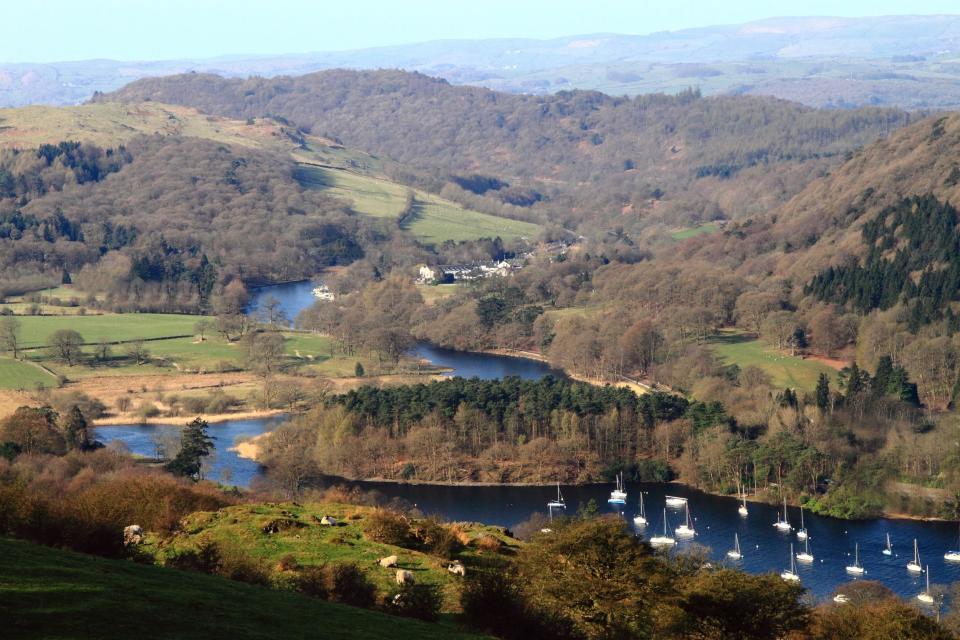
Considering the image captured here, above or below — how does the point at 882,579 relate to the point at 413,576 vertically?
below

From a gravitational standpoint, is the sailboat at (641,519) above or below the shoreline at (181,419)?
above

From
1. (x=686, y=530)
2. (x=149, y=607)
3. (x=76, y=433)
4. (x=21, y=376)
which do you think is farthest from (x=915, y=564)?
(x=21, y=376)

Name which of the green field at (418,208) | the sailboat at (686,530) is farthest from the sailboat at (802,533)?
the green field at (418,208)

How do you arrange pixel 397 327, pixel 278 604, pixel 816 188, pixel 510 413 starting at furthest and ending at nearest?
pixel 816 188 → pixel 397 327 → pixel 510 413 → pixel 278 604

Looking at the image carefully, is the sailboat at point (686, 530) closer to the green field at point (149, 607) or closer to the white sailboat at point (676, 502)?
the white sailboat at point (676, 502)

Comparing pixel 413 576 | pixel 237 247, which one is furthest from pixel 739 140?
pixel 413 576

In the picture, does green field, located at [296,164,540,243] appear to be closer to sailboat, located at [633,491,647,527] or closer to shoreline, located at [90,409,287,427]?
shoreline, located at [90,409,287,427]

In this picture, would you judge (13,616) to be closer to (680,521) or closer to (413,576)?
(413,576)
